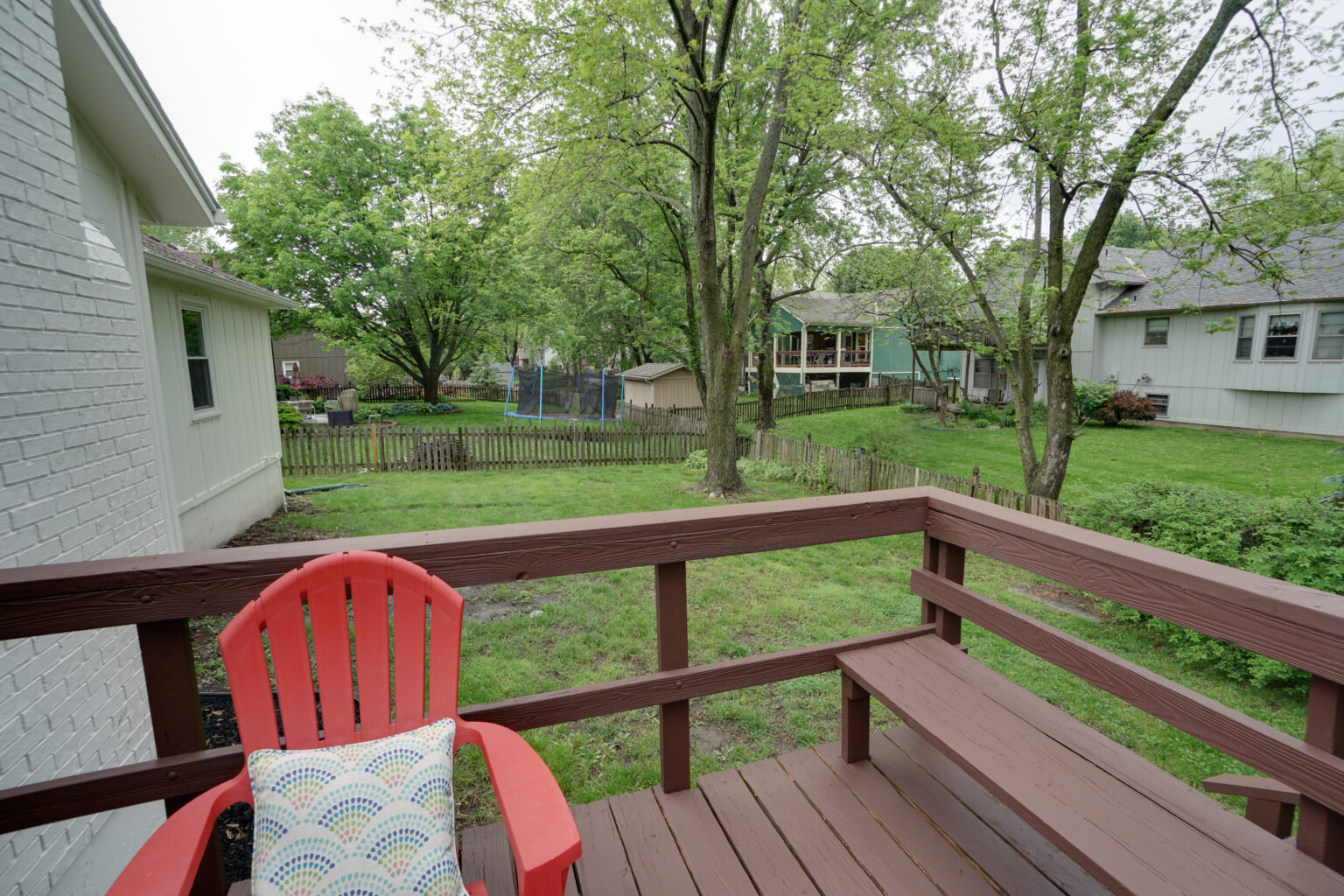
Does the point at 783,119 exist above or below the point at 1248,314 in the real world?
above

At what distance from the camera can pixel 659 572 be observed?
1.88 m

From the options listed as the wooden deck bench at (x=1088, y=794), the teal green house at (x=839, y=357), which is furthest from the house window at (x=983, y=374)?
the wooden deck bench at (x=1088, y=794)

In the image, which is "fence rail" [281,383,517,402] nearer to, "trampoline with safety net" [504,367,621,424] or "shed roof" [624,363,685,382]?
"trampoline with safety net" [504,367,621,424]

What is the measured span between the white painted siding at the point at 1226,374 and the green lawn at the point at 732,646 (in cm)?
1494

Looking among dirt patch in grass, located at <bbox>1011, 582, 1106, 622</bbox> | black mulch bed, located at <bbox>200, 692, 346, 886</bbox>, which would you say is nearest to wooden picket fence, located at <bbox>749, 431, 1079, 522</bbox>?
dirt patch in grass, located at <bbox>1011, 582, 1106, 622</bbox>

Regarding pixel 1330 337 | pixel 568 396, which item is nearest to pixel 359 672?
pixel 568 396

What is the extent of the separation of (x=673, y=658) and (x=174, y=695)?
1.25 meters

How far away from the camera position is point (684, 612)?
189cm

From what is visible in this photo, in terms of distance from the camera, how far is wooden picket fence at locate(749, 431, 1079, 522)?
23.0 feet

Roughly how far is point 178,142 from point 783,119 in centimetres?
773

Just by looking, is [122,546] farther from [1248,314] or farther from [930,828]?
[1248,314]

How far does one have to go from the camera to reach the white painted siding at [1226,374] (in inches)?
606

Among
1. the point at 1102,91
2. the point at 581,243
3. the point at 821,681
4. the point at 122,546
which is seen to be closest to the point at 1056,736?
the point at 821,681

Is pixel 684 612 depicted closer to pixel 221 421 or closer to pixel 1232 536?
pixel 1232 536
